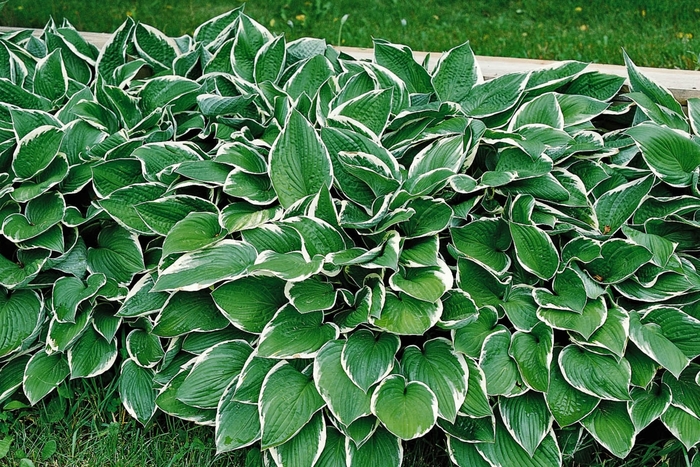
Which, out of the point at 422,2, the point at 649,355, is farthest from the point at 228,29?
the point at 422,2

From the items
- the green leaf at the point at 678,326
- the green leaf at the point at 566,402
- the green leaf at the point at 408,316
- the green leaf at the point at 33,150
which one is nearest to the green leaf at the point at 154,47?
the green leaf at the point at 33,150

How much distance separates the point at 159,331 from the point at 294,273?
1.83 feet

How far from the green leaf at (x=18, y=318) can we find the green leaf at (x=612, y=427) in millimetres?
1808

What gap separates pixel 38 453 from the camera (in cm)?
254

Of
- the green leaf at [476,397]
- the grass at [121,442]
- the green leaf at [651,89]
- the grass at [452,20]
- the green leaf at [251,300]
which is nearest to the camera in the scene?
the green leaf at [476,397]

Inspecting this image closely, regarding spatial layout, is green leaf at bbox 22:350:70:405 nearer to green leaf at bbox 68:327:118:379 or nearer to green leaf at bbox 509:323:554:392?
green leaf at bbox 68:327:118:379

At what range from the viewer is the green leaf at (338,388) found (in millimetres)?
2195

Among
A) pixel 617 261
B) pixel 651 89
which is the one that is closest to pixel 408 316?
pixel 617 261

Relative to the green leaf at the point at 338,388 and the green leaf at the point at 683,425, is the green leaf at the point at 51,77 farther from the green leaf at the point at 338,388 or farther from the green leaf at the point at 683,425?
the green leaf at the point at 683,425

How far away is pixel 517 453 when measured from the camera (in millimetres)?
2348

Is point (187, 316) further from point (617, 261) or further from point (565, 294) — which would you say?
point (617, 261)

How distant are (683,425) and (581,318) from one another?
1.52ft

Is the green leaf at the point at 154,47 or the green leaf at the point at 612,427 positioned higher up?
the green leaf at the point at 154,47

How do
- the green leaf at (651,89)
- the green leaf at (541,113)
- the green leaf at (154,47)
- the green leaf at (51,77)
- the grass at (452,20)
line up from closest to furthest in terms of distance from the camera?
the green leaf at (541,113)
the green leaf at (651,89)
the green leaf at (51,77)
the green leaf at (154,47)
the grass at (452,20)
